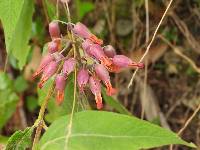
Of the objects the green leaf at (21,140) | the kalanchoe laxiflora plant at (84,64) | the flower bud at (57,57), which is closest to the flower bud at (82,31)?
the kalanchoe laxiflora plant at (84,64)

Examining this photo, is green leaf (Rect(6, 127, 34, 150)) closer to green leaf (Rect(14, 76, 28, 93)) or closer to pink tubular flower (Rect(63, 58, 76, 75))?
pink tubular flower (Rect(63, 58, 76, 75))

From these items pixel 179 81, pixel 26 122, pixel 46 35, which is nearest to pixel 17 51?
pixel 46 35

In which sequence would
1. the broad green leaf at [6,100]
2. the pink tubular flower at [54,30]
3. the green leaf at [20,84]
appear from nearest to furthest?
the pink tubular flower at [54,30]
the broad green leaf at [6,100]
the green leaf at [20,84]

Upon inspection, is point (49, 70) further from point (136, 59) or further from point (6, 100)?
point (136, 59)

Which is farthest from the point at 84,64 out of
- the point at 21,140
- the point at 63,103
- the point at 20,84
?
the point at 20,84

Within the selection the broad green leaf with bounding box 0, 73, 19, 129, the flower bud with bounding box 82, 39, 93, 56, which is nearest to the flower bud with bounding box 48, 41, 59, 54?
the flower bud with bounding box 82, 39, 93, 56

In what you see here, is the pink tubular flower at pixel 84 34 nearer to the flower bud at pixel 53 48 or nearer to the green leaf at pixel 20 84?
the flower bud at pixel 53 48
